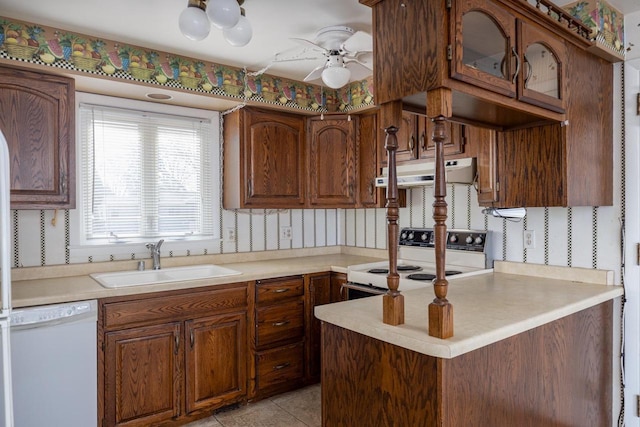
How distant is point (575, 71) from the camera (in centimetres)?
209

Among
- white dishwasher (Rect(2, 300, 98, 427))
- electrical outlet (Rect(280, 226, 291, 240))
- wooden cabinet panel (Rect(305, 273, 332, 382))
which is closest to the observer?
white dishwasher (Rect(2, 300, 98, 427))

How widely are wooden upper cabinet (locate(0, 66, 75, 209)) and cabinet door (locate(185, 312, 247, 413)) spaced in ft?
3.66

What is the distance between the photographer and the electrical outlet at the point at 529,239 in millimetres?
2631

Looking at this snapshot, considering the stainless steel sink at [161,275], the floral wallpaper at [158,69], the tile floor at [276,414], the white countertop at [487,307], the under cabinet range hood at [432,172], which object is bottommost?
the tile floor at [276,414]

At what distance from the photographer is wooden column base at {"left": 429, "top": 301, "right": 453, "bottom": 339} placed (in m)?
1.39

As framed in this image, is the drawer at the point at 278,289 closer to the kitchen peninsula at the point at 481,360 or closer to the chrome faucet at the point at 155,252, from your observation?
the chrome faucet at the point at 155,252

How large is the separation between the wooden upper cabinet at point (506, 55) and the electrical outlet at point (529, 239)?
908mm

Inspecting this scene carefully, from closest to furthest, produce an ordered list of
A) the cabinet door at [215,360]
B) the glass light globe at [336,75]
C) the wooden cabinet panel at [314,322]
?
1. the glass light globe at [336,75]
2. the cabinet door at [215,360]
3. the wooden cabinet panel at [314,322]

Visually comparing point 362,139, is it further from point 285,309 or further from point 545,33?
point 545,33

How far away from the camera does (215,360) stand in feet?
9.07

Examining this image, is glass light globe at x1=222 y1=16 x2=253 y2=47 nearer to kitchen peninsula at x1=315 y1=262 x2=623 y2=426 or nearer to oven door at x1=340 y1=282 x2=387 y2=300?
kitchen peninsula at x1=315 y1=262 x2=623 y2=426

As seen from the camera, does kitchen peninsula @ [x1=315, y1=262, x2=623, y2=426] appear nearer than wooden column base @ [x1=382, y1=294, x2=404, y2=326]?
Yes

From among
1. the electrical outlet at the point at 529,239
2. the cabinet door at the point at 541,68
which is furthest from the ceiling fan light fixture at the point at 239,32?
the electrical outlet at the point at 529,239

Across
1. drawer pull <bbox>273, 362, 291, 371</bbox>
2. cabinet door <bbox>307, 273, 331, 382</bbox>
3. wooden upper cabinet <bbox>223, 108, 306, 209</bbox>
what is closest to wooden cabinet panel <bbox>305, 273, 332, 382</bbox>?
cabinet door <bbox>307, 273, 331, 382</bbox>
